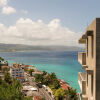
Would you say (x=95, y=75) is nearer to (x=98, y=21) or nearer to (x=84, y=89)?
(x=98, y=21)

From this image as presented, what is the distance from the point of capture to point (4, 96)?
21.6m

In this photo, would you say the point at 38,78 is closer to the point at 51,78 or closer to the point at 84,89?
the point at 51,78

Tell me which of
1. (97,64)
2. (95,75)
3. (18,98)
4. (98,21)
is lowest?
(18,98)

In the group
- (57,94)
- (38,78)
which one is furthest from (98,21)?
(38,78)

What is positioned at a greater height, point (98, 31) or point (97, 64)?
point (98, 31)

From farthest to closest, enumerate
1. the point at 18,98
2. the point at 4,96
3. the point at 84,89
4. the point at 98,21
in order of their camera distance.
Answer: the point at 18,98, the point at 4,96, the point at 84,89, the point at 98,21

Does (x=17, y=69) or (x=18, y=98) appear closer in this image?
(x=18, y=98)

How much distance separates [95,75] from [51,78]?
2049 inches

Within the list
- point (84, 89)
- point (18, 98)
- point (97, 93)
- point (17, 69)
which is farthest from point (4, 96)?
point (17, 69)

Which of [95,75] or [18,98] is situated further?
[18,98]

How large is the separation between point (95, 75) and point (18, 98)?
20.9 meters

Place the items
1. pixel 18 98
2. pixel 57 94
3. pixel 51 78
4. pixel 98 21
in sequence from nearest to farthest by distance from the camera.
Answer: pixel 98 21, pixel 18 98, pixel 57 94, pixel 51 78

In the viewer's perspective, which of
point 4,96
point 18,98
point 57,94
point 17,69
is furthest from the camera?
point 17,69

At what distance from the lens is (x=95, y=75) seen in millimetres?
5395
